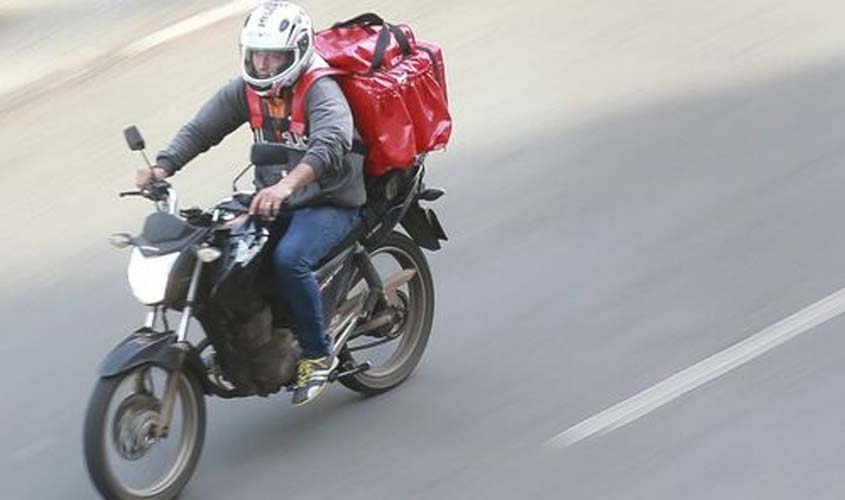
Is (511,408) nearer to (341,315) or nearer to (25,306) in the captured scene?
(341,315)

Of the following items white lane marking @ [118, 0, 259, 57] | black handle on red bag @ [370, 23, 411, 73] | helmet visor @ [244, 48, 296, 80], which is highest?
helmet visor @ [244, 48, 296, 80]

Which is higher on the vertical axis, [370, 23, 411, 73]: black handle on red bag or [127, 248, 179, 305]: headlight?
[370, 23, 411, 73]: black handle on red bag

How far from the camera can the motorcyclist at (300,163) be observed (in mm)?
7023

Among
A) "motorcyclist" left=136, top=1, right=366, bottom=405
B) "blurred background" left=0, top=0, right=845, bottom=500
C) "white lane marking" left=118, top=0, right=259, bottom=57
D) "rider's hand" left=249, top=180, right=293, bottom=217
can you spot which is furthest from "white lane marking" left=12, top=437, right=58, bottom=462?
"white lane marking" left=118, top=0, right=259, bottom=57

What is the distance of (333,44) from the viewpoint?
7.41 m

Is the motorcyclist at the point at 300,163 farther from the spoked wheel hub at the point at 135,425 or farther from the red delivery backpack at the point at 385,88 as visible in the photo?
the spoked wheel hub at the point at 135,425

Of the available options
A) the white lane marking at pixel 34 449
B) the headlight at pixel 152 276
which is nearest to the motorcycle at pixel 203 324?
the headlight at pixel 152 276

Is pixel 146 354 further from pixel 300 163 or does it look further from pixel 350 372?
pixel 350 372

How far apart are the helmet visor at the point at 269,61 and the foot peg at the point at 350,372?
4.26ft

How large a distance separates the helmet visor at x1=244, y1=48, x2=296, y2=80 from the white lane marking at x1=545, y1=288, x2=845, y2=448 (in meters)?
1.89

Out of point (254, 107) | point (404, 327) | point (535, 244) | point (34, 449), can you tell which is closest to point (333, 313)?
point (404, 327)

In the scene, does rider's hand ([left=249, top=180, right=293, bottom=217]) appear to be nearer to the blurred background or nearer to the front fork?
the front fork

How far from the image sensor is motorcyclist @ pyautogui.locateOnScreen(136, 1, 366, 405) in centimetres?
702

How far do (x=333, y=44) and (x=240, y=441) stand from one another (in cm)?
172
